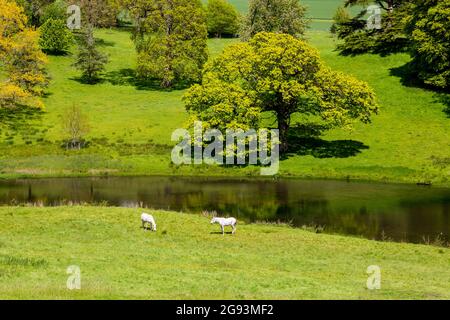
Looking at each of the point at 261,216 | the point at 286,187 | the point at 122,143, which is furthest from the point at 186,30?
the point at 261,216

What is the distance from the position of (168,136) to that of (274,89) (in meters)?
17.1

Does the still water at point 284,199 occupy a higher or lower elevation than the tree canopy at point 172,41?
lower

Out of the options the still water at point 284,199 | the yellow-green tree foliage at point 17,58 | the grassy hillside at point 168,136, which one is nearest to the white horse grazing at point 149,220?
the still water at point 284,199

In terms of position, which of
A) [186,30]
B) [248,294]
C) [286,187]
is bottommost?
[286,187]

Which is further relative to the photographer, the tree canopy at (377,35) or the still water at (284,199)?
the tree canopy at (377,35)

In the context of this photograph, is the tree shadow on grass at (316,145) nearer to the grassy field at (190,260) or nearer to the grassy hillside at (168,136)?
the grassy hillside at (168,136)

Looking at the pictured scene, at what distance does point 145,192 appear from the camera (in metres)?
56.2

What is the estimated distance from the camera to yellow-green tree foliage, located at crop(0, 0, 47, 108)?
79.9 m

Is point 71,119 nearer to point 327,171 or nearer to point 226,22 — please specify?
point 327,171

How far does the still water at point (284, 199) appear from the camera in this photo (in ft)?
146

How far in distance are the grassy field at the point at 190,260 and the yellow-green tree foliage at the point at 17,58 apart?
41.8 m

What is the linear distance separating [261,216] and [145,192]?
14420 mm

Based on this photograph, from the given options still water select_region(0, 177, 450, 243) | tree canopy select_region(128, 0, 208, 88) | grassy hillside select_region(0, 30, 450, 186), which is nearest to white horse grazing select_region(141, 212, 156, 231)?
still water select_region(0, 177, 450, 243)

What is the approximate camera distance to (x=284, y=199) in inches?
2103
